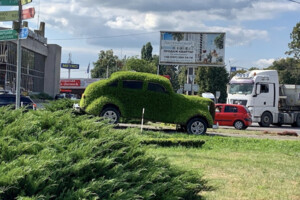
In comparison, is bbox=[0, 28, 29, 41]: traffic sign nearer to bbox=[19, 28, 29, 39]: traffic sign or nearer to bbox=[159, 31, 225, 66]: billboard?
bbox=[19, 28, 29, 39]: traffic sign

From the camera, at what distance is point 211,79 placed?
226 feet

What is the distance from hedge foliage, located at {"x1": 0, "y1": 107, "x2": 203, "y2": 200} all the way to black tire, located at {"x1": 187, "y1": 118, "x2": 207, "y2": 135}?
11796 millimetres

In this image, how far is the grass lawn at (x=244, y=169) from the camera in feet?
20.7

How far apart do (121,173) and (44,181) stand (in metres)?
0.81

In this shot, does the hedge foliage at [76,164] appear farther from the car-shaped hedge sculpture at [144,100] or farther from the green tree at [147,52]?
the green tree at [147,52]

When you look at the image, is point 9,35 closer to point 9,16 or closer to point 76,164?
point 9,16

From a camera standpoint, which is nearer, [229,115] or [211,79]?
[229,115]

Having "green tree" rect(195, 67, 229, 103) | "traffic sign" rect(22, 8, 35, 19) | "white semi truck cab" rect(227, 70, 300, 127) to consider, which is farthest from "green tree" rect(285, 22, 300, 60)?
"traffic sign" rect(22, 8, 35, 19)

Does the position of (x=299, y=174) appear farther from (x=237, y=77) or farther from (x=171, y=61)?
(x=171, y=61)

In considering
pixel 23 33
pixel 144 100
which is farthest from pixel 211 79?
pixel 23 33

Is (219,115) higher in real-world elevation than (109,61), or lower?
lower

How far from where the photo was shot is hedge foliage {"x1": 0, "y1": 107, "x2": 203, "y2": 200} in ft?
10.4

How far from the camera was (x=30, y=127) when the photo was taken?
3820mm

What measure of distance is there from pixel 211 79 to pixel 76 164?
66.4 metres
